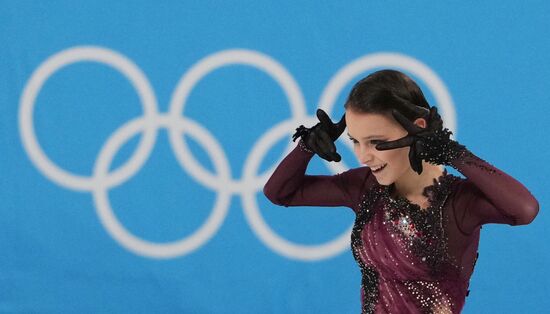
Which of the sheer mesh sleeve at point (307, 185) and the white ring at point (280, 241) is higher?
the white ring at point (280, 241)

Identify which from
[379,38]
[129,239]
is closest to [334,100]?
[379,38]

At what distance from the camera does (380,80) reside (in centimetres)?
151

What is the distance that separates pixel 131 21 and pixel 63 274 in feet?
3.30

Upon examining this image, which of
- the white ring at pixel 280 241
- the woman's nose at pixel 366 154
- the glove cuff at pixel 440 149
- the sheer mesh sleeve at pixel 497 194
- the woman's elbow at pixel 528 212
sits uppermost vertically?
the white ring at pixel 280 241

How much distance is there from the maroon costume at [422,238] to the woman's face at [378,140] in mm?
99

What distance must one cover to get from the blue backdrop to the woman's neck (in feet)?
4.15

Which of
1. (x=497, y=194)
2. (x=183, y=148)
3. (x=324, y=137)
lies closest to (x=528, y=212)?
(x=497, y=194)

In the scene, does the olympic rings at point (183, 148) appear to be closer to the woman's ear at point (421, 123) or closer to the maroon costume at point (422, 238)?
the maroon costume at point (422, 238)

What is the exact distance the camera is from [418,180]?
5.33 ft

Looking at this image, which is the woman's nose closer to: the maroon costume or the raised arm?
the raised arm

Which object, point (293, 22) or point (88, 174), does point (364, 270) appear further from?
point (88, 174)

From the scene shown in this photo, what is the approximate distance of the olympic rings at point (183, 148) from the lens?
9.54ft

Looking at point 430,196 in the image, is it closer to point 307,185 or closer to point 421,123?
point 421,123

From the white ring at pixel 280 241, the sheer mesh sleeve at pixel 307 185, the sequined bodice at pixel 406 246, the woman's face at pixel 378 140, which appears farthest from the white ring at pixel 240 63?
the woman's face at pixel 378 140
